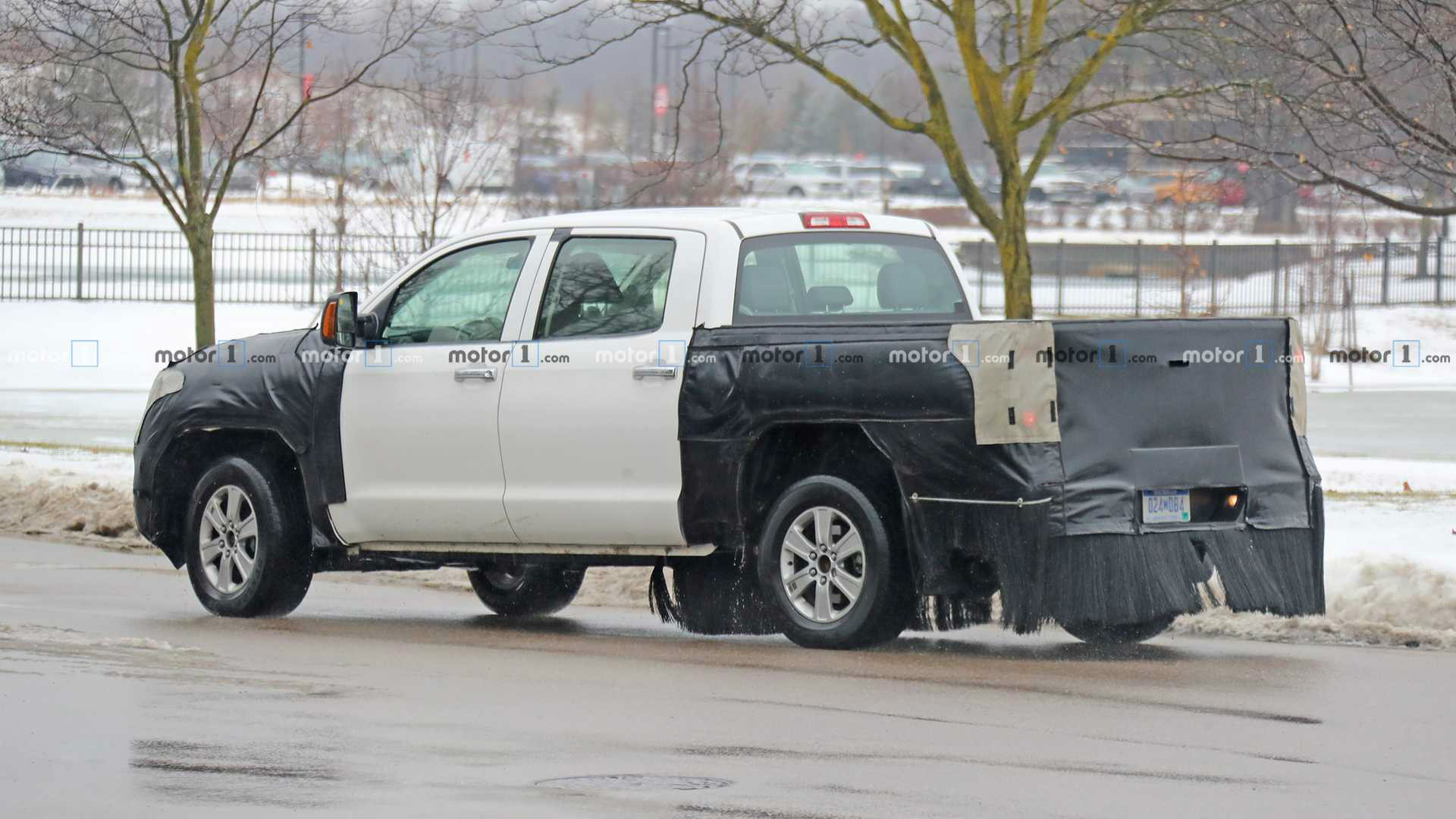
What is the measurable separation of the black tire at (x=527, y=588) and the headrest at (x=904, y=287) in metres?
2.31

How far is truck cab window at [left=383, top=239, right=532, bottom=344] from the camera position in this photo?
34.5 ft

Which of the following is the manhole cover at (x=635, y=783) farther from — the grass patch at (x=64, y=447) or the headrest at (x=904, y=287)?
the grass patch at (x=64, y=447)

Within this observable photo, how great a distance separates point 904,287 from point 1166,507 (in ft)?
6.28

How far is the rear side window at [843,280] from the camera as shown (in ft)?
32.8

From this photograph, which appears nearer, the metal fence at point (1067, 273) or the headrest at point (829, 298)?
the headrest at point (829, 298)

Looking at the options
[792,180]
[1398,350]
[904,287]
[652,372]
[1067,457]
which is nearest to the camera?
[1067,457]

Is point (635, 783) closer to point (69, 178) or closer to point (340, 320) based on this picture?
point (340, 320)

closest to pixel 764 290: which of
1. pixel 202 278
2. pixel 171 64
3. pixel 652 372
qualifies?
pixel 652 372

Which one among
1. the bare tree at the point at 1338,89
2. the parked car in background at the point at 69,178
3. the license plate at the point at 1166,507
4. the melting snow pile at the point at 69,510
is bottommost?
the melting snow pile at the point at 69,510

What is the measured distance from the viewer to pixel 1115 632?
10.1 metres

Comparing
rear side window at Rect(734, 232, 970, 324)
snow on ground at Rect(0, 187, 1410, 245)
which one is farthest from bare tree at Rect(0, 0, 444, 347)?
snow on ground at Rect(0, 187, 1410, 245)

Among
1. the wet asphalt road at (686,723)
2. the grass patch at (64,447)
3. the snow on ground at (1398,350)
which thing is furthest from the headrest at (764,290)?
the snow on ground at (1398,350)

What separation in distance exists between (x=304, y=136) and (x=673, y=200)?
23.7 m

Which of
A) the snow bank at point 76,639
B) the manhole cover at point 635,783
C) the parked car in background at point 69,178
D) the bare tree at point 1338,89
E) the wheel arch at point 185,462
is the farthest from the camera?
the parked car in background at point 69,178
